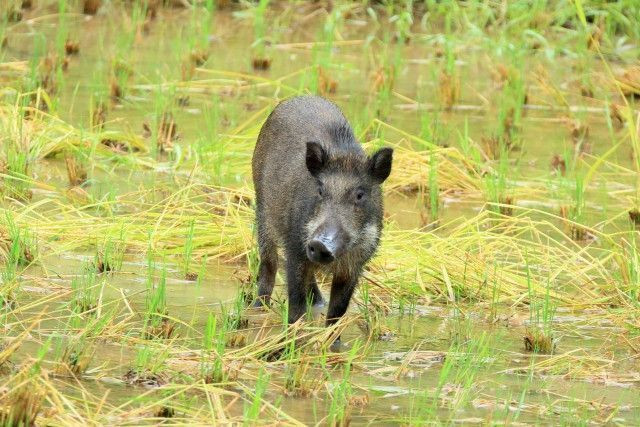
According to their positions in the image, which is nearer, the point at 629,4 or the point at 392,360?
the point at 392,360

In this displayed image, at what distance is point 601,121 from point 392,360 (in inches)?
275

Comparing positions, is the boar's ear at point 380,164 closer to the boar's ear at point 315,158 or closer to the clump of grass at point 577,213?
the boar's ear at point 315,158

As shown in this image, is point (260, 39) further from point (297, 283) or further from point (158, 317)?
point (158, 317)

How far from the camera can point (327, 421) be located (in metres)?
5.11

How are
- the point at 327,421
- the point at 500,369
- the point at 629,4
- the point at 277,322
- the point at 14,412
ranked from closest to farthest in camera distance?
the point at 14,412 → the point at 327,421 → the point at 500,369 → the point at 277,322 → the point at 629,4

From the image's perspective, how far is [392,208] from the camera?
9.47m

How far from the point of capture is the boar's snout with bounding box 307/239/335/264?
604 centimetres

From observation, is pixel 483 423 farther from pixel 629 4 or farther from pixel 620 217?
pixel 629 4

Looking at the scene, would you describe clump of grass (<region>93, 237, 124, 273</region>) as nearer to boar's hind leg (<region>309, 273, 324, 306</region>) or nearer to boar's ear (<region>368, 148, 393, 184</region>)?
boar's hind leg (<region>309, 273, 324, 306</region>)

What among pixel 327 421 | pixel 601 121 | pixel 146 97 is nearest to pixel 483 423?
pixel 327 421

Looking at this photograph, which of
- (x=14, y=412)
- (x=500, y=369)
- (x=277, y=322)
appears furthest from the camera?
(x=277, y=322)

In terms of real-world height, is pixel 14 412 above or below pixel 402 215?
above

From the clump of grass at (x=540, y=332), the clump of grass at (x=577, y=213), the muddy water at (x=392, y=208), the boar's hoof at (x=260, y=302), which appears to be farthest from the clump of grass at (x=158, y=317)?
the clump of grass at (x=577, y=213)

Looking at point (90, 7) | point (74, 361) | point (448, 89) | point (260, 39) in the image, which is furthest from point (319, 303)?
point (90, 7)
